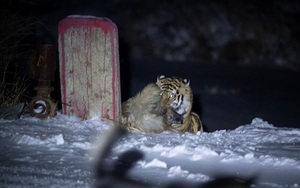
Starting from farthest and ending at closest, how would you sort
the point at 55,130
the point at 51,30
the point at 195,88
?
the point at 51,30 → the point at 195,88 → the point at 55,130

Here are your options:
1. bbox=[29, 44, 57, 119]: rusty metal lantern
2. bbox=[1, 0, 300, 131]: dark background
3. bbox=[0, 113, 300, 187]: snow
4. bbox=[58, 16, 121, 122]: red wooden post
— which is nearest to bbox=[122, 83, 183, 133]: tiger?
bbox=[58, 16, 121, 122]: red wooden post

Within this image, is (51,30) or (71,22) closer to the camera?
(71,22)

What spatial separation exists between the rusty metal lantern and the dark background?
1125 cm

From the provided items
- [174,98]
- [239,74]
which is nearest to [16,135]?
[174,98]

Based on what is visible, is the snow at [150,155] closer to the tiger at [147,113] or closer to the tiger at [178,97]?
the tiger at [147,113]

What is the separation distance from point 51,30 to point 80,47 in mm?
12850

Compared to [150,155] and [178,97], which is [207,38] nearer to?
[178,97]

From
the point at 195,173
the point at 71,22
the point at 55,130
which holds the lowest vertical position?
the point at 195,173

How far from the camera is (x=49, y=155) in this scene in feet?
13.0

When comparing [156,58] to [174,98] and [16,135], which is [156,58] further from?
[16,135]

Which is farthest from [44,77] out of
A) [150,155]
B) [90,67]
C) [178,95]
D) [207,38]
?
[207,38]

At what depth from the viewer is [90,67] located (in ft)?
Answer: 19.4

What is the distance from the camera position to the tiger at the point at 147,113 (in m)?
5.70

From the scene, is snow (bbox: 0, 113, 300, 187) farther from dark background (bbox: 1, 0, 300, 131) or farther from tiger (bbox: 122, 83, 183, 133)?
dark background (bbox: 1, 0, 300, 131)
